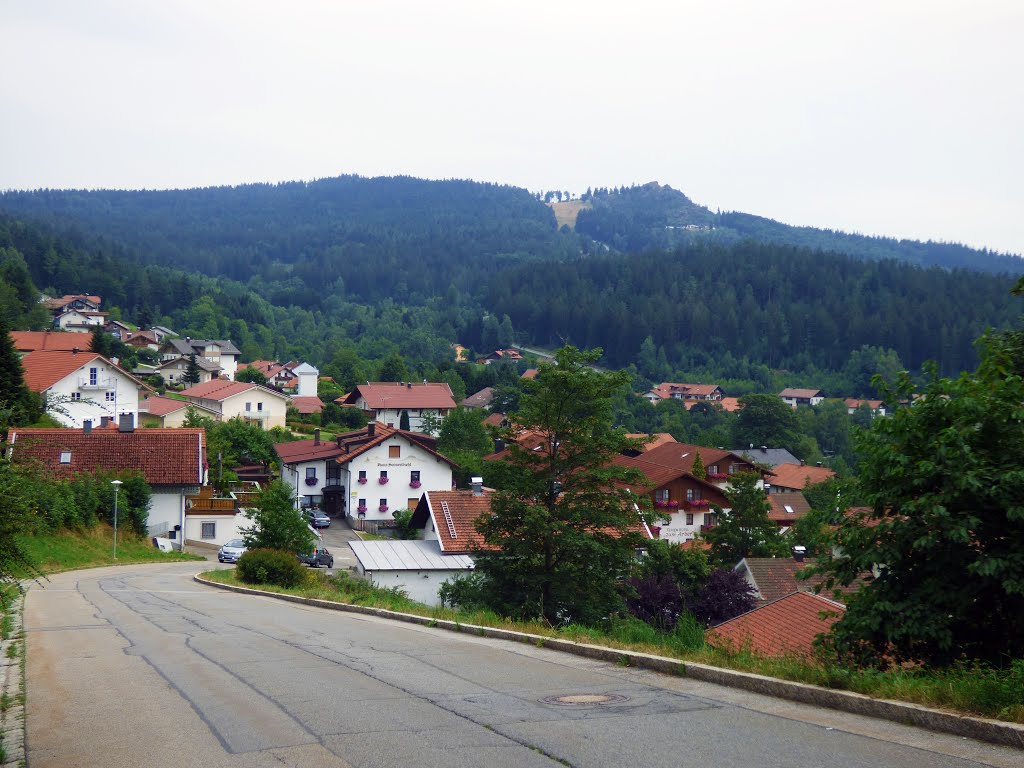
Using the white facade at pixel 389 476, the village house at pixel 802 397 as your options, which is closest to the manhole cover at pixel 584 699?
the white facade at pixel 389 476

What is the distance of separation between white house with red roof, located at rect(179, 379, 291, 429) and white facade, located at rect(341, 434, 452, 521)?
28.0m

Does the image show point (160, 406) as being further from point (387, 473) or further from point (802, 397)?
point (802, 397)

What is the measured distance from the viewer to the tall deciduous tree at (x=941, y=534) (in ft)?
27.2

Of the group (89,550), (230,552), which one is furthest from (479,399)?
(89,550)

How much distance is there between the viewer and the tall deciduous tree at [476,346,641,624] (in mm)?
22172

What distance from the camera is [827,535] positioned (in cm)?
989

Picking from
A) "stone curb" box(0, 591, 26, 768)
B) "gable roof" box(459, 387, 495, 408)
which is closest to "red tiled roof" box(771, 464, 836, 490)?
"gable roof" box(459, 387, 495, 408)

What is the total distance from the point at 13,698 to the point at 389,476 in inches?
2051

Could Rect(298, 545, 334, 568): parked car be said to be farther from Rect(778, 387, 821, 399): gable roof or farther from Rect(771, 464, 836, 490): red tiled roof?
Rect(778, 387, 821, 399): gable roof

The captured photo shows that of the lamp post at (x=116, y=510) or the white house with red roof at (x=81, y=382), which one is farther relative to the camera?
the white house with red roof at (x=81, y=382)

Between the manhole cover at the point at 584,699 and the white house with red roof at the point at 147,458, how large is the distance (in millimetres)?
37725

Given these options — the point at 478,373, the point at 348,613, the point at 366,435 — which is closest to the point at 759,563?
the point at 348,613

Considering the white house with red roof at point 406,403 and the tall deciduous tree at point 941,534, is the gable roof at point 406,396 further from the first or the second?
the tall deciduous tree at point 941,534

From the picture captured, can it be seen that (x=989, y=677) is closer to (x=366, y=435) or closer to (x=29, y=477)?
(x=29, y=477)
